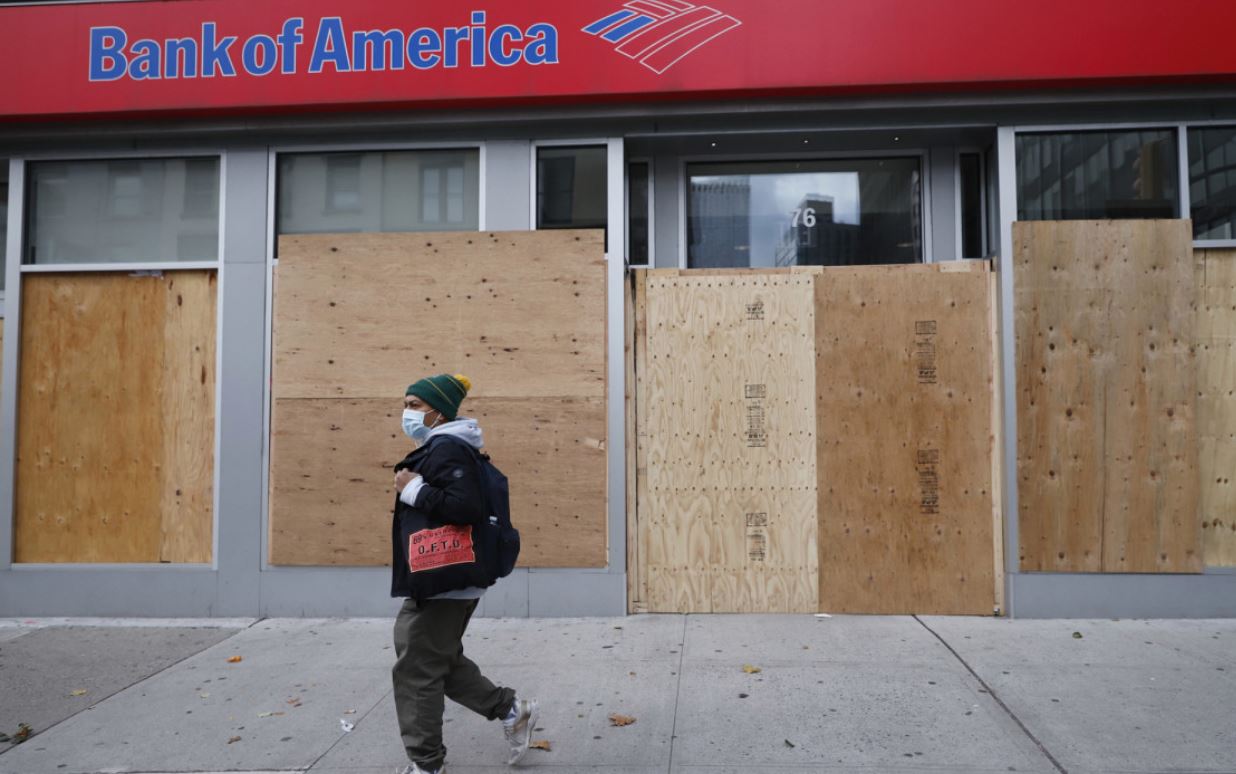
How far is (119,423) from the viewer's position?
7.59 meters

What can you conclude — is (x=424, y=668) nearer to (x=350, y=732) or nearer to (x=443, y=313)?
(x=350, y=732)

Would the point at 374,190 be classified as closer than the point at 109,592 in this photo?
No

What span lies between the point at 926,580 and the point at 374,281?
498 centimetres

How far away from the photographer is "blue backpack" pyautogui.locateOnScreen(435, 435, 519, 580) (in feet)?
13.1

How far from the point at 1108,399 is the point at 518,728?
5184mm

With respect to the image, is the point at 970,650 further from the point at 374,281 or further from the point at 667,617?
the point at 374,281

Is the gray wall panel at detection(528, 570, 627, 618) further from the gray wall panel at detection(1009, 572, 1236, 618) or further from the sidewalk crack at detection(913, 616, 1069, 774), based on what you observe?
the gray wall panel at detection(1009, 572, 1236, 618)

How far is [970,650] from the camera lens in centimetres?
609

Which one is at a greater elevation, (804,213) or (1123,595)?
(804,213)

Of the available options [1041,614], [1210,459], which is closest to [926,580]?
[1041,614]

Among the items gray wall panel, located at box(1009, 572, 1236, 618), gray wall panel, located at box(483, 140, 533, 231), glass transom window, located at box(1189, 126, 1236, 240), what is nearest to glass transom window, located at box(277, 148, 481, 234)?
gray wall panel, located at box(483, 140, 533, 231)

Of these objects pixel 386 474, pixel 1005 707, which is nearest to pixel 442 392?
pixel 386 474

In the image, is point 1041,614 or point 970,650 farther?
point 1041,614

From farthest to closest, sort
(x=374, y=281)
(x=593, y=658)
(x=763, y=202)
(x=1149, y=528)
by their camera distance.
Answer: (x=763, y=202) < (x=374, y=281) < (x=1149, y=528) < (x=593, y=658)
